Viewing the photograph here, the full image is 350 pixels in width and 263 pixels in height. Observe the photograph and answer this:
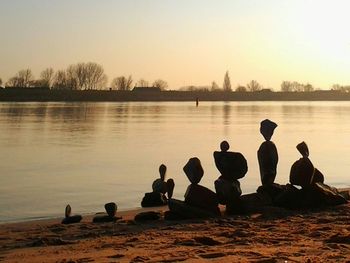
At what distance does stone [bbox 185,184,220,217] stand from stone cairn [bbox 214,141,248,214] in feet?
1.40

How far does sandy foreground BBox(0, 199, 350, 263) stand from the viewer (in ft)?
23.5

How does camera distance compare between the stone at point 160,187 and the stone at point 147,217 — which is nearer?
the stone at point 147,217

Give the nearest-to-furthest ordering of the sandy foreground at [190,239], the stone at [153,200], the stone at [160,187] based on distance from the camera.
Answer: the sandy foreground at [190,239]
the stone at [153,200]
the stone at [160,187]

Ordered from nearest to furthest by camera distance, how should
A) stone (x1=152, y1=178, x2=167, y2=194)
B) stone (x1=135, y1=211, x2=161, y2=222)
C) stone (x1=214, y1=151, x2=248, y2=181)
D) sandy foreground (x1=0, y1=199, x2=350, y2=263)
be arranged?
sandy foreground (x1=0, y1=199, x2=350, y2=263)
stone (x1=135, y1=211, x2=161, y2=222)
stone (x1=214, y1=151, x2=248, y2=181)
stone (x1=152, y1=178, x2=167, y2=194)

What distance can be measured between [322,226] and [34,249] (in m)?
4.65

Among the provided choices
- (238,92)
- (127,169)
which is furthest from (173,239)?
(238,92)

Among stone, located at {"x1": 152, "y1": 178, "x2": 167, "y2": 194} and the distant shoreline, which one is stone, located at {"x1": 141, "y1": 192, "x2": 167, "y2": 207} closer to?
stone, located at {"x1": 152, "y1": 178, "x2": 167, "y2": 194}

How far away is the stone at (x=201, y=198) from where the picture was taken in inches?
430

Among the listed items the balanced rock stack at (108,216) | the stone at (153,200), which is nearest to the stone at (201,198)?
the balanced rock stack at (108,216)

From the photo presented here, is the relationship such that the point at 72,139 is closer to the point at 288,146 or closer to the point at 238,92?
the point at 288,146

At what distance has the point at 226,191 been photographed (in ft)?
37.4

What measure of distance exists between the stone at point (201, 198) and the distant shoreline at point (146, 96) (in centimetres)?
12592

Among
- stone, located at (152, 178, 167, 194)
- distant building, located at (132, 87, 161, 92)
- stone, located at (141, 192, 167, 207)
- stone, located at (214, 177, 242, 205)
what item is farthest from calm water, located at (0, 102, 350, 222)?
distant building, located at (132, 87, 161, 92)

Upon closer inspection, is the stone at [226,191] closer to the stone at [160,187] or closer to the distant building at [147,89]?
the stone at [160,187]
